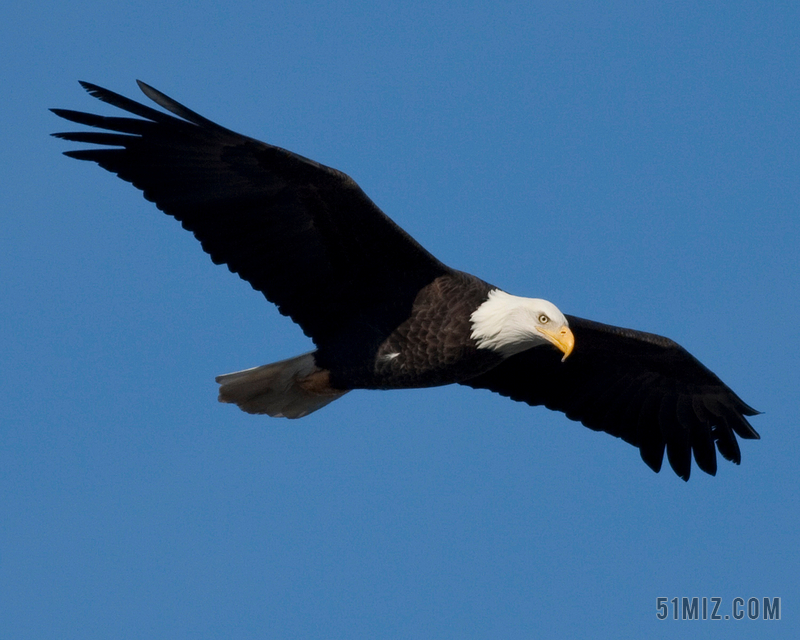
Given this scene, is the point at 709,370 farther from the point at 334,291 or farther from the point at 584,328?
the point at 334,291

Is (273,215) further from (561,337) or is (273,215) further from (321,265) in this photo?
(561,337)

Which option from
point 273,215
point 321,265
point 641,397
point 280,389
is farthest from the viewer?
point 641,397

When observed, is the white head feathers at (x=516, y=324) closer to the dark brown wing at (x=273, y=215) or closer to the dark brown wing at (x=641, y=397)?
the dark brown wing at (x=273, y=215)

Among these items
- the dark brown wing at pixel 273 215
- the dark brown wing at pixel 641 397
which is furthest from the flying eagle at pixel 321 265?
the dark brown wing at pixel 641 397

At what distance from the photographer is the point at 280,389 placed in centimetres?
969

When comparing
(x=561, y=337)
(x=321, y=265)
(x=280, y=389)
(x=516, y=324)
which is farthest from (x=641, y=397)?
(x=321, y=265)

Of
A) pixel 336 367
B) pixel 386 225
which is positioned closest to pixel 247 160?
pixel 386 225

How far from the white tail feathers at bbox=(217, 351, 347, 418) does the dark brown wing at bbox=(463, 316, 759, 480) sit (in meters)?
1.43

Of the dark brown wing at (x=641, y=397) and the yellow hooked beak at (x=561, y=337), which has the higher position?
the dark brown wing at (x=641, y=397)

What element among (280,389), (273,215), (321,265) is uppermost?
(273,215)

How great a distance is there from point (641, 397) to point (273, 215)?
375 centimetres

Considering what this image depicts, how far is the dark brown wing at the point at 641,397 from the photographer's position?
10.4 meters

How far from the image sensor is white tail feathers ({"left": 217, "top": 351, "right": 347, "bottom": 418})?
9492 millimetres

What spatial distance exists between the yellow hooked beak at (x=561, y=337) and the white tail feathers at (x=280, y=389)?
1.74 m
